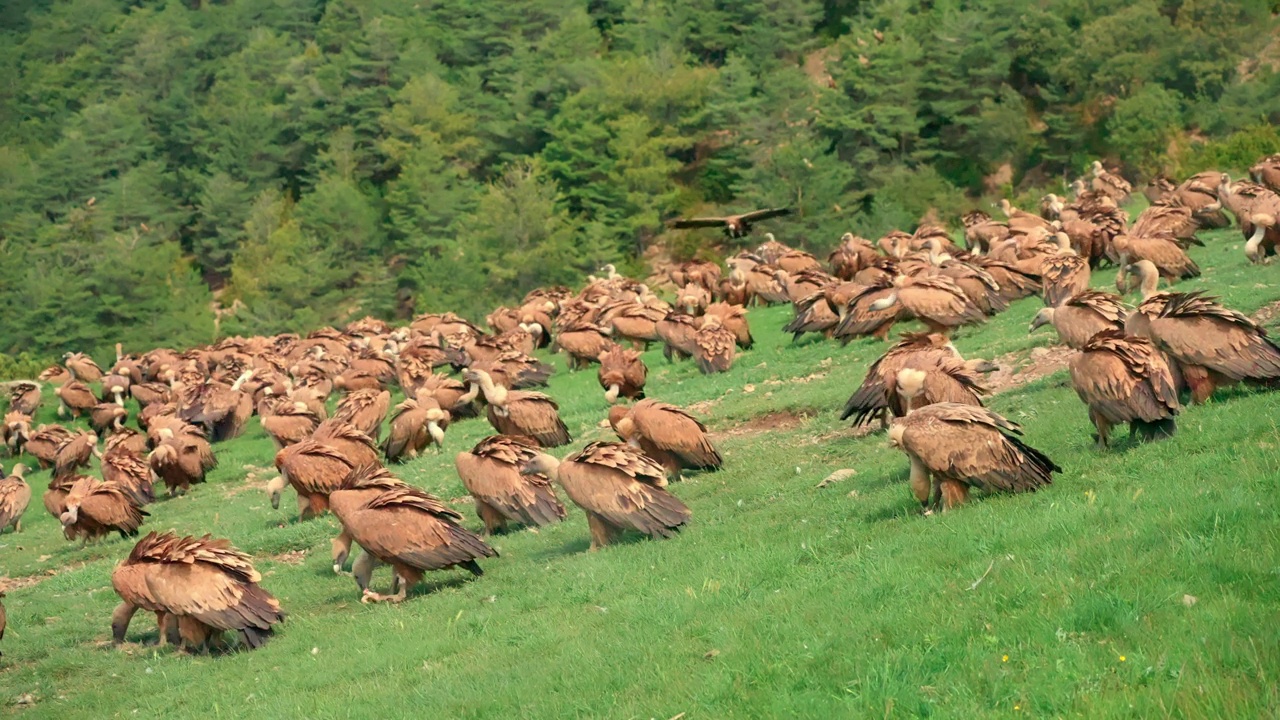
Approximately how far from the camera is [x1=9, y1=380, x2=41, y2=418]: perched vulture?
33594mm

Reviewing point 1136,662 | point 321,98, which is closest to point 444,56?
point 321,98

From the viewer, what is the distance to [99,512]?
17.3 metres

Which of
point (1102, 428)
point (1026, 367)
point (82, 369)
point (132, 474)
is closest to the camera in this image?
point (1102, 428)

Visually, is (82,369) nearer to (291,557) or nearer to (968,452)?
(291,557)

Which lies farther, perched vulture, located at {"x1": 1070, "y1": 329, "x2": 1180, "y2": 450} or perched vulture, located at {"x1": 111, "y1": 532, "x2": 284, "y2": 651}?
perched vulture, located at {"x1": 111, "y1": 532, "x2": 284, "y2": 651}

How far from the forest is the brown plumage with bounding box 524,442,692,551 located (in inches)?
1294

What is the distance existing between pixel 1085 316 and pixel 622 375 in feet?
24.1

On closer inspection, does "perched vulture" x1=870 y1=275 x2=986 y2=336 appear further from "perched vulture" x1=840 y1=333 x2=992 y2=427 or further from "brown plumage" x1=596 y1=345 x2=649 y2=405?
"brown plumage" x1=596 y1=345 x2=649 y2=405

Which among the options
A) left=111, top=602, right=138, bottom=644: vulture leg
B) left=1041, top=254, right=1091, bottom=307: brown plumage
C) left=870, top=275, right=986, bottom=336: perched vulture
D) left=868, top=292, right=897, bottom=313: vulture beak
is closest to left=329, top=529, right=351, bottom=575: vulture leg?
left=111, top=602, right=138, bottom=644: vulture leg

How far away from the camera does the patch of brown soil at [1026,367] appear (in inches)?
596

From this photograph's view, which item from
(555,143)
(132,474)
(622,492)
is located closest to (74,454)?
(132,474)

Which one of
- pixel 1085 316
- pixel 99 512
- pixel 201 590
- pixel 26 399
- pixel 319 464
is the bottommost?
pixel 26 399

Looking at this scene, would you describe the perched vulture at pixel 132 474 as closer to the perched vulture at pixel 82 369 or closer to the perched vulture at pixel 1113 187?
the perched vulture at pixel 82 369

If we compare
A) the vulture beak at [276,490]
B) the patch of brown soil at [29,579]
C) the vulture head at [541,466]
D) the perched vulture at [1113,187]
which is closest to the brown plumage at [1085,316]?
the vulture head at [541,466]
